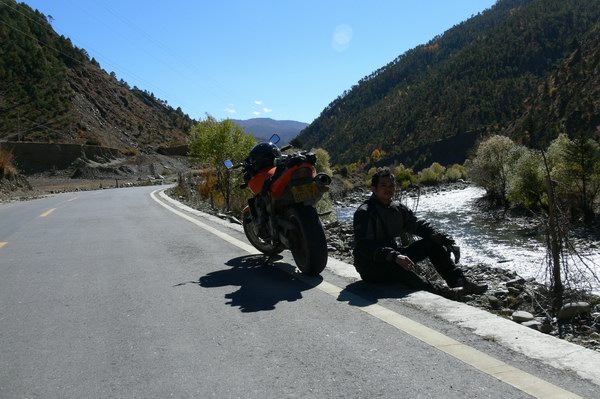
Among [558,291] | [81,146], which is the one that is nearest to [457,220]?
[558,291]

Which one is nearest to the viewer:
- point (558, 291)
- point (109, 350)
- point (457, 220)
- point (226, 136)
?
point (109, 350)

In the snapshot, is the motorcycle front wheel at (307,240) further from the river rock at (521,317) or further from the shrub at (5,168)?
the shrub at (5,168)

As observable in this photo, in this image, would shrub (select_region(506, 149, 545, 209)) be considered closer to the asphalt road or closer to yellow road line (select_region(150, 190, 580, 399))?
the asphalt road

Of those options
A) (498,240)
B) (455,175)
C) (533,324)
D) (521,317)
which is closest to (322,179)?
(521,317)

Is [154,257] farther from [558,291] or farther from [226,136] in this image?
[226,136]

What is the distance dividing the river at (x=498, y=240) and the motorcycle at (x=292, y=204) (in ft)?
14.5

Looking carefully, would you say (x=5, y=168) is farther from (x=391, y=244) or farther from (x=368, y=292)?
(x=368, y=292)

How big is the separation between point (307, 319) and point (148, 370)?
1365 mm

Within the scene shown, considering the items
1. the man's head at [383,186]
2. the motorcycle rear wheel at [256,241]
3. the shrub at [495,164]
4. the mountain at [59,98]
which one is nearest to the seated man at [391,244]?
the man's head at [383,186]

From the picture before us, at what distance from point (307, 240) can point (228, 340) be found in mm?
2132

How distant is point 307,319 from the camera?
4.25 metres

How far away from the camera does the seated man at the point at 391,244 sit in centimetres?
523

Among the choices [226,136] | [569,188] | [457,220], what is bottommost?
[457,220]

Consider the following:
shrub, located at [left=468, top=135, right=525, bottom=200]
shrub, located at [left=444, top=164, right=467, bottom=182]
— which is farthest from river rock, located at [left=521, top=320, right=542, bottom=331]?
shrub, located at [left=444, top=164, right=467, bottom=182]
